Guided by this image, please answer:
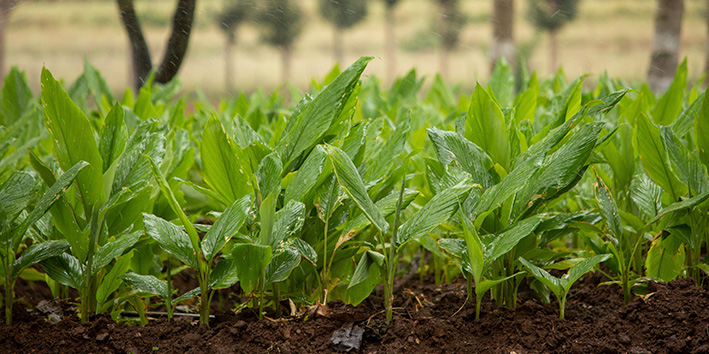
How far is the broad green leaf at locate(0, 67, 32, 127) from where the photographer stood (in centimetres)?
235

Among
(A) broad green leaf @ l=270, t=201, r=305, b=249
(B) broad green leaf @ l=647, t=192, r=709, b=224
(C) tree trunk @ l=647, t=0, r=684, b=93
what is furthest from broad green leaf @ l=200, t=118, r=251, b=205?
(C) tree trunk @ l=647, t=0, r=684, b=93

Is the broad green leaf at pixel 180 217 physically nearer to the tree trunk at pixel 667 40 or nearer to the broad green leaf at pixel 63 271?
the broad green leaf at pixel 63 271

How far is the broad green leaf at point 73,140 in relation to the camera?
1.20 m

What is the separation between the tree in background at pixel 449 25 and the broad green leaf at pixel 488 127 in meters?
9.66

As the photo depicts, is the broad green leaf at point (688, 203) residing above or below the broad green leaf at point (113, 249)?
→ above

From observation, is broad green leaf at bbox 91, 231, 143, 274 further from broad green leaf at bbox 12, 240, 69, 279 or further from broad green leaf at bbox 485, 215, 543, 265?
broad green leaf at bbox 485, 215, 543, 265

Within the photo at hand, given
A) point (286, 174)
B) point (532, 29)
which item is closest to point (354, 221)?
point (286, 174)

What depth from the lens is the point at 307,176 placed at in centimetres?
119

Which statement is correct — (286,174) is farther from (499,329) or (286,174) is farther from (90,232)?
(499,329)

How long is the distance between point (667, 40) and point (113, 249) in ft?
13.9

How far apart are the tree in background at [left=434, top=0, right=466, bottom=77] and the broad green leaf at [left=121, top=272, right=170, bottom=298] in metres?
9.90

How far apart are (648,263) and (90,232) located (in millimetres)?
1230

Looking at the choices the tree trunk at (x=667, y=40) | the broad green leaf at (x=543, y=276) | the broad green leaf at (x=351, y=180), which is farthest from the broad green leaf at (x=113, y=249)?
the tree trunk at (x=667, y=40)

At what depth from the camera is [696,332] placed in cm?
117
